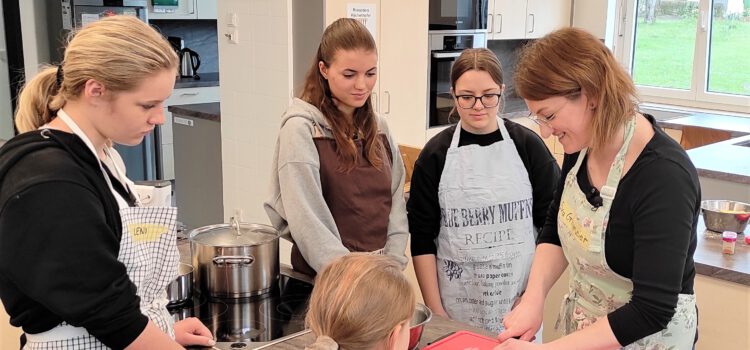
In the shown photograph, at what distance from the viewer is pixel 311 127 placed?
175 cm

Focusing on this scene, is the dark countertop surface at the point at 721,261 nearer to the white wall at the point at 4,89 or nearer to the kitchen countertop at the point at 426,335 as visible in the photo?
the kitchen countertop at the point at 426,335

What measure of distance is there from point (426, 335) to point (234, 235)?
19.8 inches

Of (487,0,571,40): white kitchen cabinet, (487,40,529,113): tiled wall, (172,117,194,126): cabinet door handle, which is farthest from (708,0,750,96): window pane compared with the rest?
(172,117,194,126): cabinet door handle

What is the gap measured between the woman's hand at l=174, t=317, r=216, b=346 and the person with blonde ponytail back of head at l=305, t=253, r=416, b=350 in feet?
1.16

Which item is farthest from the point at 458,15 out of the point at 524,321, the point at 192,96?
the point at 524,321

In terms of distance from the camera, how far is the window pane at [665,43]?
482cm

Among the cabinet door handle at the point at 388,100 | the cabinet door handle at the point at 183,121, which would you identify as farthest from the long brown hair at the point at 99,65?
the cabinet door handle at the point at 183,121

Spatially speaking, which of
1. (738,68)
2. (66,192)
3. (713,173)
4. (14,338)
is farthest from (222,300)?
(738,68)

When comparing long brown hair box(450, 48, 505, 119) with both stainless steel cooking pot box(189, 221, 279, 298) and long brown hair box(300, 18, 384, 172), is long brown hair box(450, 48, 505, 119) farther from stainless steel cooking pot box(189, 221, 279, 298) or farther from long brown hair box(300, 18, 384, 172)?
stainless steel cooking pot box(189, 221, 279, 298)

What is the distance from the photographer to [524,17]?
15.3 feet

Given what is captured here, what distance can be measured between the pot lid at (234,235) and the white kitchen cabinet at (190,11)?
429cm

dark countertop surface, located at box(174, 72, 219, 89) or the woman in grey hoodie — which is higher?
the woman in grey hoodie

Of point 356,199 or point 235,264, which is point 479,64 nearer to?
point 356,199

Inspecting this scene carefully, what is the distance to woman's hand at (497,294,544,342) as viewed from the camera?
149 cm
